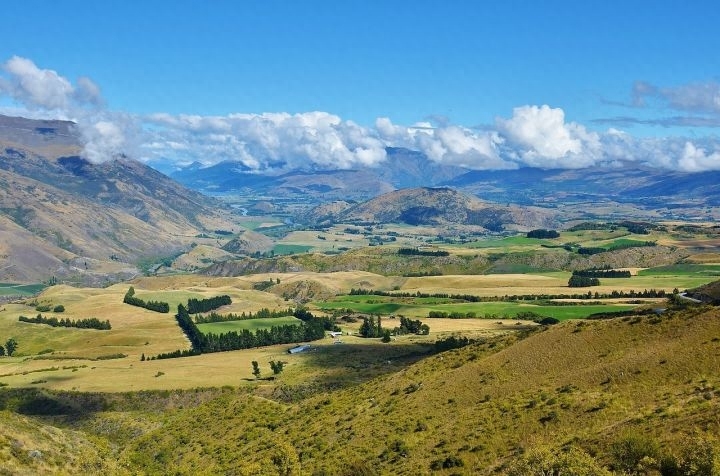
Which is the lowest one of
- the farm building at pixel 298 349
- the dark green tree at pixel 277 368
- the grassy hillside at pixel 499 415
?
the farm building at pixel 298 349

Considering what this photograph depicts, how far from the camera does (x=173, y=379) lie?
140750mm

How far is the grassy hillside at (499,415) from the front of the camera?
1688 inches

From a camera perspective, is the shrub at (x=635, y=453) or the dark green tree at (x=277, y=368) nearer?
the shrub at (x=635, y=453)

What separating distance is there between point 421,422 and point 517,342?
25.8 meters

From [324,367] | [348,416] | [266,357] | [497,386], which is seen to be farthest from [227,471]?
[266,357]

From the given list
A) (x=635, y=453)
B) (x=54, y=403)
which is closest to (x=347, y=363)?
(x=54, y=403)

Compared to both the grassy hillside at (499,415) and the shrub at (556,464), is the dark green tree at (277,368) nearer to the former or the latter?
the grassy hillside at (499,415)

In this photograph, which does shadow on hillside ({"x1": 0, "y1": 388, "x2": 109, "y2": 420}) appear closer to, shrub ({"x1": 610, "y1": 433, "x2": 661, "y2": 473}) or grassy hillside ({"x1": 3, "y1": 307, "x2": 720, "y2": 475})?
grassy hillside ({"x1": 3, "y1": 307, "x2": 720, "y2": 475})

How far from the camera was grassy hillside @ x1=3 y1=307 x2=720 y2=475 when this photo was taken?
42.9 meters

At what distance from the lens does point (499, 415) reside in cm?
5616

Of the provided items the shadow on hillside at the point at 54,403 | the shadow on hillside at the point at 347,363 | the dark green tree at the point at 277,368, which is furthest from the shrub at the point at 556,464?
the dark green tree at the point at 277,368

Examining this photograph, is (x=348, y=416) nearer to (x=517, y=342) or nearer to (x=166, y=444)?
(x=517, y=342)

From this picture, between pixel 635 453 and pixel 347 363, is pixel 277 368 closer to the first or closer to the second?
pixel 347 363

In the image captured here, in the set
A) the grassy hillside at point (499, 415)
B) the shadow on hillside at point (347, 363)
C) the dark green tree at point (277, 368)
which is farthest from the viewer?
the dark green tree at point (277, 368)
